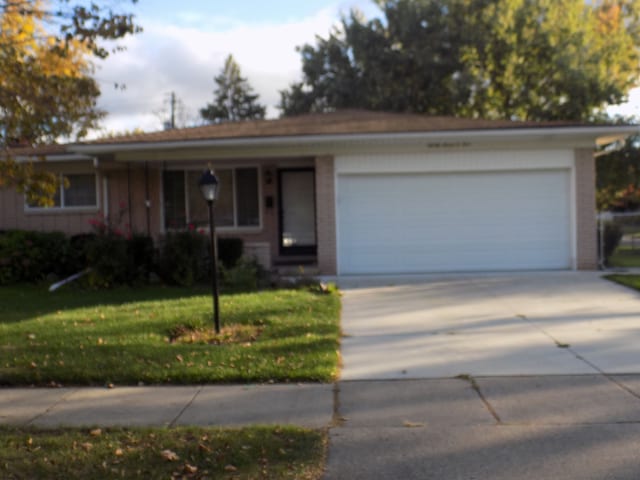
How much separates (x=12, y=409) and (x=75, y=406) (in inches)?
22.3

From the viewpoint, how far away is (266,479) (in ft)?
14.9

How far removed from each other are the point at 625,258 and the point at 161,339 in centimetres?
1490

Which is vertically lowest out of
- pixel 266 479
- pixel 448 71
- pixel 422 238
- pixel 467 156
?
pixel 266 479

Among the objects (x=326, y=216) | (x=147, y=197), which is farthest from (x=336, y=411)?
(x=147, y=197)

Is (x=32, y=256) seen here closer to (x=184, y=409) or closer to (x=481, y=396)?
(x=184, y=409)

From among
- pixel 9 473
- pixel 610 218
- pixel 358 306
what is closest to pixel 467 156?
pixel 358 306


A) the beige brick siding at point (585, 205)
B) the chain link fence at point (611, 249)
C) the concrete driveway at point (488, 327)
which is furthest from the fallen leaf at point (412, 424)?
the chain link fence at point (611, 249)

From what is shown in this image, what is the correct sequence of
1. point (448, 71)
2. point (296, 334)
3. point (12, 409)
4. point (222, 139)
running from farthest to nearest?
point (448, 71)
point (222, 139)
point (296, 334)
point (12, 409)

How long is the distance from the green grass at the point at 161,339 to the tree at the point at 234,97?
44.7 m

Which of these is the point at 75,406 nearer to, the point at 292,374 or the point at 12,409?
the point at 12,409

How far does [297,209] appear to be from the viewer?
1752cm

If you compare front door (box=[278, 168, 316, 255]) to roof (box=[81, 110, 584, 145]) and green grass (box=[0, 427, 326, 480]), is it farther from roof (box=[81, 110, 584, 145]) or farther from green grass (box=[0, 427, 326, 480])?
green grass (box=[0, 427, 326, 480])

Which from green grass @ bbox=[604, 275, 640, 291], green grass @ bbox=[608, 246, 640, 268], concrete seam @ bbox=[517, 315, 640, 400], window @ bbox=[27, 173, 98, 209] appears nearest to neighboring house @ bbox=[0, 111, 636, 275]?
green grass @ bbox=[604, 275, 640, 291]

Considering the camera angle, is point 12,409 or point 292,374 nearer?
point 12,409
